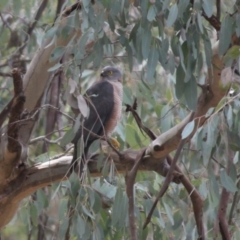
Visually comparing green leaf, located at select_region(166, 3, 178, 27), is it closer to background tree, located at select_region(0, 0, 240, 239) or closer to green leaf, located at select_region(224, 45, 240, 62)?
background tree, located at select_region(0, 0, 240, 239)

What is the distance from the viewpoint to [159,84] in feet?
13.9

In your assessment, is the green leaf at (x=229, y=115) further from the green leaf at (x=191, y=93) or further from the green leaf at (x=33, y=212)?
the green leaf at (x=33, y=212)

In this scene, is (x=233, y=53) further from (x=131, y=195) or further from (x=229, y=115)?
(x=131, y=195)

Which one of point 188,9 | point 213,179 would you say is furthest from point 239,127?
point 188,9

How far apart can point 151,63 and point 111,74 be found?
156 centimetres

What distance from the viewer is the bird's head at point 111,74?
3979 millimetres

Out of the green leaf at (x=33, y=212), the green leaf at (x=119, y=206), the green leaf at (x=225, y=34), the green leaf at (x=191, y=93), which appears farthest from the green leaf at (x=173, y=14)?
the green leaf at (x=33, y=212)

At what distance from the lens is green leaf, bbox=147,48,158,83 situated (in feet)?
8.03

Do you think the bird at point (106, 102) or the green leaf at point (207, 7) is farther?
the bird at point (106, 102)

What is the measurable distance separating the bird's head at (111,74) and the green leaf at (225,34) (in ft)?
5.43

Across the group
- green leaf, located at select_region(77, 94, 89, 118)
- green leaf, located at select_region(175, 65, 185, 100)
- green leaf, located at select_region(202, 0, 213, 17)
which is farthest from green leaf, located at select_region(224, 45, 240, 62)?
green leaf, located at select_region(77, 94, 89, 118)

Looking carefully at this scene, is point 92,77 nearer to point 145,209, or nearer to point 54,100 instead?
point 54,100

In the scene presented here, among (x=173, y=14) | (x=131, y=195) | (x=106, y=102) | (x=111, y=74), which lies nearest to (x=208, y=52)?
(x=173, y=14)

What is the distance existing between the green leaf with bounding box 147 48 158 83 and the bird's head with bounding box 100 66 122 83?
4.76 ft
